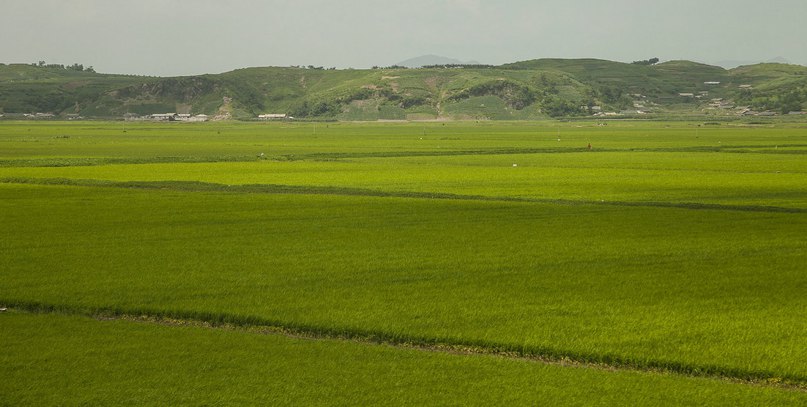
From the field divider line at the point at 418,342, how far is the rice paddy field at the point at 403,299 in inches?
1.3

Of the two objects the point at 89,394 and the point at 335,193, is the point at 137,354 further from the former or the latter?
the point at 335,193

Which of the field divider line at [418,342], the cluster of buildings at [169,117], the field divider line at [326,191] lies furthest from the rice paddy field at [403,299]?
the cluster of buildings at [169,117]

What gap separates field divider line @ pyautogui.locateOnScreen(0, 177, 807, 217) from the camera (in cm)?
2920

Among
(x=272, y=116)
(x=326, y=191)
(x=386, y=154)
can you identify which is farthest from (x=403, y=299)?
(x=272, y=116)

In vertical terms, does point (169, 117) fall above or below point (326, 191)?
below

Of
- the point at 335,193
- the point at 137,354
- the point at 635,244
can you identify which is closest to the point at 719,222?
the point at 635,244

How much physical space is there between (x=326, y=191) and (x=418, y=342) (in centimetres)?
2274

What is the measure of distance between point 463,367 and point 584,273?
6451 mm

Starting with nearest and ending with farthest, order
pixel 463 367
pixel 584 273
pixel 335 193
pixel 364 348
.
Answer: pixel 463 367 < pixel 364 348 < pixel 584 273 < pixel 335 193

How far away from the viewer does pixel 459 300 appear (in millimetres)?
14742

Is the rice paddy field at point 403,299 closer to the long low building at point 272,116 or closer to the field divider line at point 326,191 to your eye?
the field divider line at point 326,191

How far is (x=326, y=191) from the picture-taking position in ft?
115

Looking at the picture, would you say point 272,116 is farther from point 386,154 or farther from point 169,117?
point 386,154

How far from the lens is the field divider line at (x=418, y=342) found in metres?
11.1
